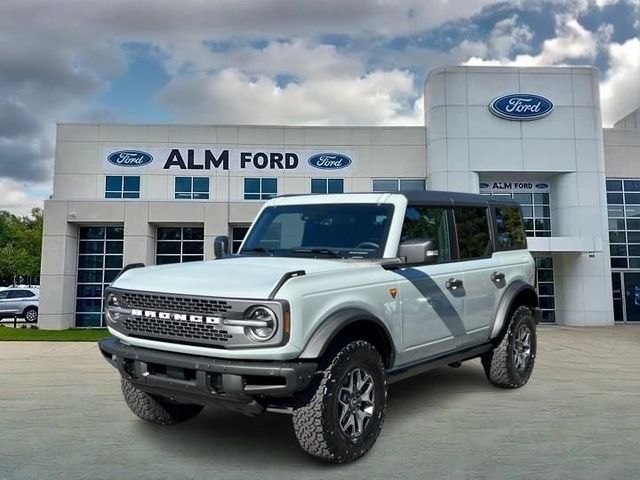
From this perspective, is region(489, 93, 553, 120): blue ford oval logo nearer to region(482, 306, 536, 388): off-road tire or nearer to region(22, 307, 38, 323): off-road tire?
region(482, 306, 536, 388): off-road tire

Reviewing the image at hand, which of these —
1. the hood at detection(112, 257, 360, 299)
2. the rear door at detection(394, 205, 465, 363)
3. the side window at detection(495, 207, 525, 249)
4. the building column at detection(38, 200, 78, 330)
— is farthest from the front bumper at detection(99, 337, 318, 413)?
the building column at detection(38, 200, 78, 330)

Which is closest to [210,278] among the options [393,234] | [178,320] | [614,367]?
[178,320]

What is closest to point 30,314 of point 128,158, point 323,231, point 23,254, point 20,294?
point 20,294

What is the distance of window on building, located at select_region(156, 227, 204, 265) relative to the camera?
63.8 ft

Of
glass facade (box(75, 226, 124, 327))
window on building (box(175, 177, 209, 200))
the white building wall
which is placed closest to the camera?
the white building wall

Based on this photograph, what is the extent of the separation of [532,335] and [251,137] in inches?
609

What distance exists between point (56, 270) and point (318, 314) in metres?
17.1

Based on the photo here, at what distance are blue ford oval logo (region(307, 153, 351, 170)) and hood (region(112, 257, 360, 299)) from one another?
15.6 meters

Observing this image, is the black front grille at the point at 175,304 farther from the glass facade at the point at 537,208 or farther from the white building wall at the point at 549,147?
the glass facade at the point at 537,208

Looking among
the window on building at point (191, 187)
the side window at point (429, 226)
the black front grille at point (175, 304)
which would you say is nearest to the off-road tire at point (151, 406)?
the black front grille at point (175, 304)

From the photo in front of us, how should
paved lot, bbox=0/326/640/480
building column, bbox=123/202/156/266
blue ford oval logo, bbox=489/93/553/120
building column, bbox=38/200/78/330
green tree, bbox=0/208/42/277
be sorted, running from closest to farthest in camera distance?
1. paved lot, bbox=0/326/640/480
2. building column, bbox=38/200/78/330
3. building column, bbox=123/202/156/266
4. blue ford oval logo, bbox=489/93/553/120
5. green tree, bbox=0/208/42/277

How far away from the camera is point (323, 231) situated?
187 inches

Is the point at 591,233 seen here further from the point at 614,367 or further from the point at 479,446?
the point at 479,446

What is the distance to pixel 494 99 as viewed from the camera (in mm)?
18578
